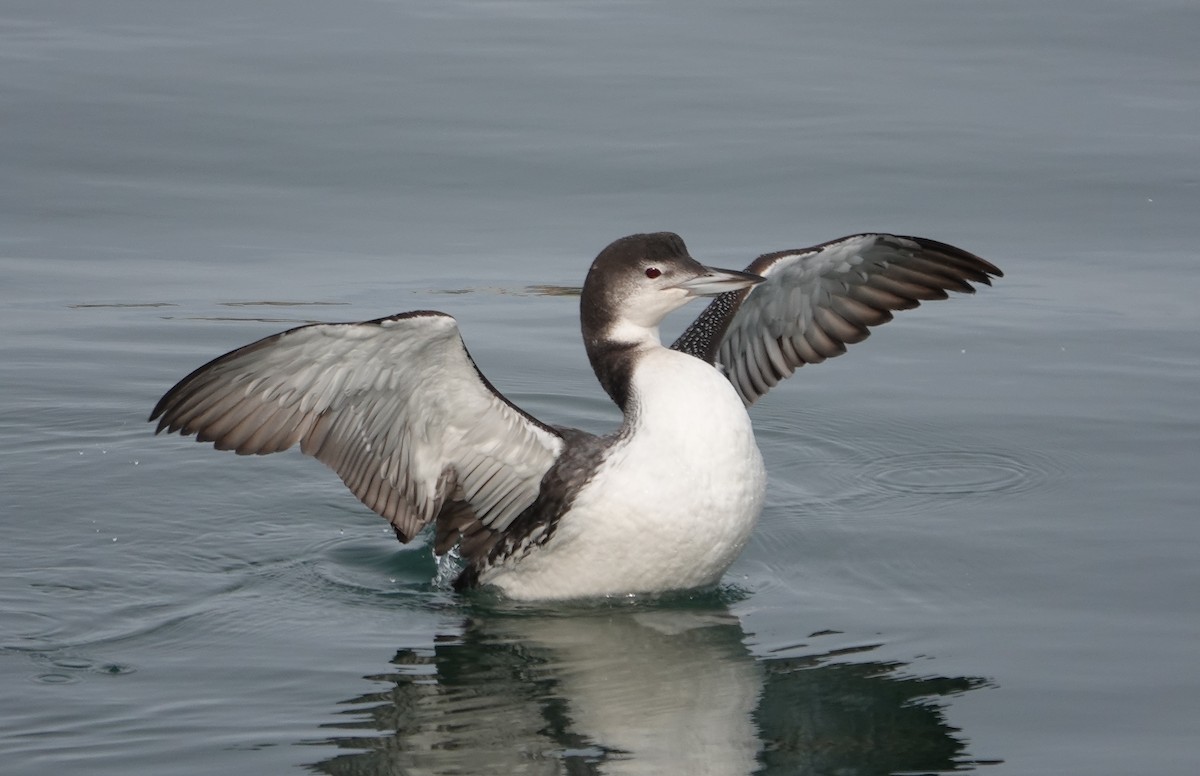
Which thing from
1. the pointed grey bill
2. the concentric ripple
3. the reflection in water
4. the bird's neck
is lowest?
the reflection in water

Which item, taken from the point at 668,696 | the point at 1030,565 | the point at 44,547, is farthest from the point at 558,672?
the point at 44,547

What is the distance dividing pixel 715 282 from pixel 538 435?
29.8 inches

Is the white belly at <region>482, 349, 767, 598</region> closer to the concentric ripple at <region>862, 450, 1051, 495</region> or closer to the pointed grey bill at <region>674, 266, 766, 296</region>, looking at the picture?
the pointed grey bill at <region>674, 266, 766, 296</region>

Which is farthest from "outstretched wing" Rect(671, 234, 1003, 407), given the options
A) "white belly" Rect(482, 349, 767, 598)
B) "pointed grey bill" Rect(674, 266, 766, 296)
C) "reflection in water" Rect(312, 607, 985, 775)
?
"reflection in water" Rect(312, 607, 985, 775)

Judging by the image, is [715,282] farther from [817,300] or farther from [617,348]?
[817,300]

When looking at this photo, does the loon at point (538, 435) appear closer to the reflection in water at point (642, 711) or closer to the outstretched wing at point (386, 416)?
the outstretched wing at point (386, 416)

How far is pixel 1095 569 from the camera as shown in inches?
223

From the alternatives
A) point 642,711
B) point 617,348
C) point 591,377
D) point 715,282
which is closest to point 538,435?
point 617,348

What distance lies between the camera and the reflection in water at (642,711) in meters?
4.40

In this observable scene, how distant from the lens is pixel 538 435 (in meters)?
5.79

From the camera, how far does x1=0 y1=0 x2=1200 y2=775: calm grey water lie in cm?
470

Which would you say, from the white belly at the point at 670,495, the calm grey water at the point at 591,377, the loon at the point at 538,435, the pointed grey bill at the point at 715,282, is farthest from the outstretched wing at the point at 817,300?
the white belly at the point at 670,495

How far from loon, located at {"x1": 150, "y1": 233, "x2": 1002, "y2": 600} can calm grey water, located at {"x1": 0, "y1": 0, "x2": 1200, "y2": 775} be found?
21 centimetres

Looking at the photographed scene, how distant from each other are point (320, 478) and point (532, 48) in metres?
6.91
